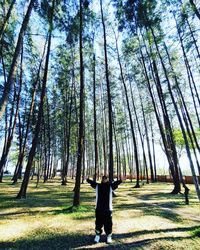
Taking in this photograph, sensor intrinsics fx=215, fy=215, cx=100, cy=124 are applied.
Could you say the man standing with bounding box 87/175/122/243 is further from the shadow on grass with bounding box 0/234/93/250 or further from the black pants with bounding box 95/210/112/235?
the shadow on grass with bounding box 0/234/93/250

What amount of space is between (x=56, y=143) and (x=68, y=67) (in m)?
23.4

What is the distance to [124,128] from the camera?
Answer: 29844 millimetres

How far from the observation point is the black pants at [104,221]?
569 cm

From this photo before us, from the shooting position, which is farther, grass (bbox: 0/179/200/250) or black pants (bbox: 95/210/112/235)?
black pants (bbox: 95/210/112/235)

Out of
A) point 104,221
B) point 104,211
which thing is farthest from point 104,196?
point 104,221

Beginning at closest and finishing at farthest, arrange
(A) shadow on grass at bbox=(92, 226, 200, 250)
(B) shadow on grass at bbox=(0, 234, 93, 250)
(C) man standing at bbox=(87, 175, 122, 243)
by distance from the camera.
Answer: (B) shadow on grass at bbox=(0, 234, 93, 250) < (A) shadow on grass at bbox=(92, 226, 200, 250) < (C) man standing at bbox=(87, 175, 122, 243)

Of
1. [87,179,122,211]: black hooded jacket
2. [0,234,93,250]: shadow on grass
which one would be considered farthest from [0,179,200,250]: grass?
[87,179,122,211]: black hooded jacket

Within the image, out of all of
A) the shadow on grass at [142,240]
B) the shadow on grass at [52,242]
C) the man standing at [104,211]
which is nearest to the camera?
the shadow on grass at [52,242]

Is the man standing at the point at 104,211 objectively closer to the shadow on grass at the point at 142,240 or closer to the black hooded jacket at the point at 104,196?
the black hooded jacket at the point at 104,196

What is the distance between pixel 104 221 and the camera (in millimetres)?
5738

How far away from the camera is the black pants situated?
5.69 m

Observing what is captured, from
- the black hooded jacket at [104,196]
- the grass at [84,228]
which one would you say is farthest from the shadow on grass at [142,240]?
the black hooded jacket at [104,196]

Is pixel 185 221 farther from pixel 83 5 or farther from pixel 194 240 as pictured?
pixel 83 5

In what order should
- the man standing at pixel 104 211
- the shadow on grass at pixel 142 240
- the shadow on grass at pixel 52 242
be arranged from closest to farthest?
the shadow on grass at pixel 52 242 < the shadow on grass at pixel 142 240 < the man standing at pixel 104 211
